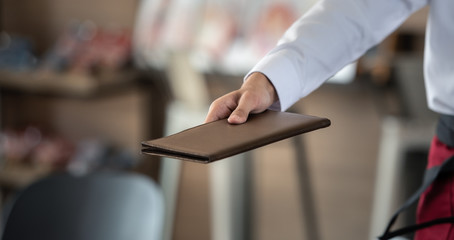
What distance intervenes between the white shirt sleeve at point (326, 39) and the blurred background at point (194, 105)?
53.1 inches

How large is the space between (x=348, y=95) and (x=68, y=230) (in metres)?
1.62

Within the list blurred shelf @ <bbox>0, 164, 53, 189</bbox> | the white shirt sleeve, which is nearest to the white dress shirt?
the white shirt sleeve

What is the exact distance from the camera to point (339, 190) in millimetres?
3096

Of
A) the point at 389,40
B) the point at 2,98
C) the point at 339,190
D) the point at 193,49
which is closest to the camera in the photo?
the point at 389,40

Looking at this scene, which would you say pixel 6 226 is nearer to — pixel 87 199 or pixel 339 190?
pixel 87 199

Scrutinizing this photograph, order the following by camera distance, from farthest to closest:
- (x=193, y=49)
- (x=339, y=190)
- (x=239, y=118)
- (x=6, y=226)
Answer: (x=339, y=190) → (x=193, y=49) → (x=6, y=226) → (x=239, y=118)

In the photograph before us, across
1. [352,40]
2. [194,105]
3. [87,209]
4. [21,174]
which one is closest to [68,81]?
[21,174]

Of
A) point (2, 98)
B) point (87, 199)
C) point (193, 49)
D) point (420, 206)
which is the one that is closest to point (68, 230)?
point (87, 199)

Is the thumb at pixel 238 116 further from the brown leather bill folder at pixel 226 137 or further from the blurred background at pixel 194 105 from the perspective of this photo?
the blurred background at pixel 194 105

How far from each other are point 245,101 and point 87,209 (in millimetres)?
927

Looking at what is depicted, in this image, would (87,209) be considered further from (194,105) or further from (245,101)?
(194,105)

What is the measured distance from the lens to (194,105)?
2691 mm

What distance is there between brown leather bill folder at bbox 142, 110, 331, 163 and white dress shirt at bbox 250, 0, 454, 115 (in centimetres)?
13

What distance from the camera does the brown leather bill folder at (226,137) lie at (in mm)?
711
